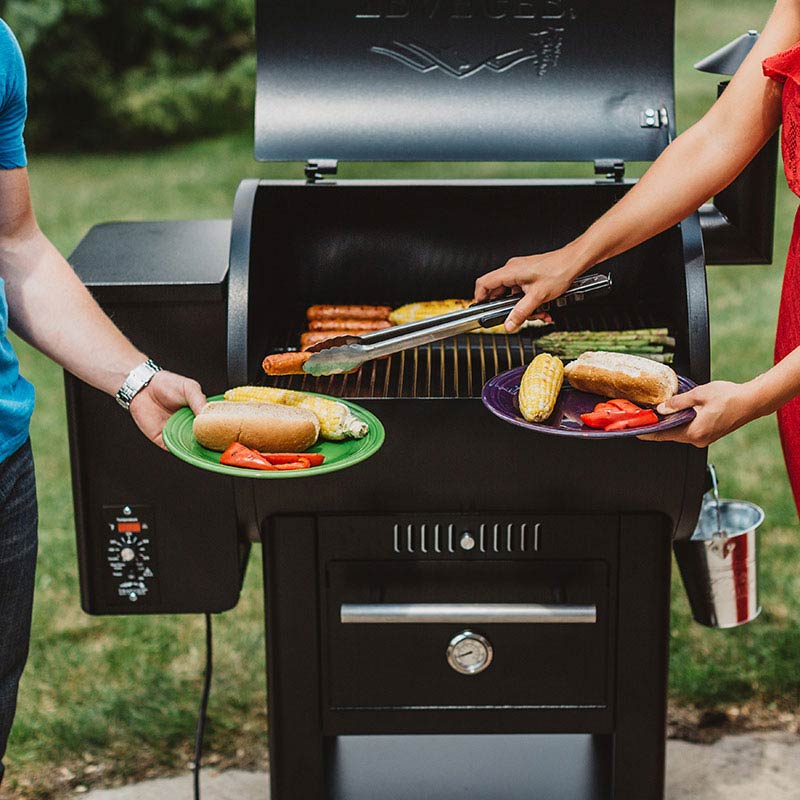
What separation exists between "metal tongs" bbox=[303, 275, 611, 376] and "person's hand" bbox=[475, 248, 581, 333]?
0.04 metres

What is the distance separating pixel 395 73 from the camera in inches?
100

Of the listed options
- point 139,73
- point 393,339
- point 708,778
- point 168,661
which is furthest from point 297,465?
point 139,73

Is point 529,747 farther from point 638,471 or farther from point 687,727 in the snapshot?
point 638,471

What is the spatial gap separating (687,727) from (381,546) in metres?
1.30

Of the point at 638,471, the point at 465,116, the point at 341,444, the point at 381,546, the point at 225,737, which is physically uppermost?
the point at 465,116

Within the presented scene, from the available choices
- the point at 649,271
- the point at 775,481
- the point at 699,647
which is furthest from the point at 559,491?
the point at 775,481

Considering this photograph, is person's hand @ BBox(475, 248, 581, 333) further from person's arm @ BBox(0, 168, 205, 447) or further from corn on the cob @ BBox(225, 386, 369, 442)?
person's arm @ BBox(0, 168, 205, 447)

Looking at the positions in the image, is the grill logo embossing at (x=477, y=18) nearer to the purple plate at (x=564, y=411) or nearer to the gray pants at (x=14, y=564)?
the purple plate at (x=564, y=411)

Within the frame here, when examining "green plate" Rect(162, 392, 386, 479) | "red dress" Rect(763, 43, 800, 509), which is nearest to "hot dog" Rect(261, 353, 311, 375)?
"green plate" Rect(162, 392, 386, 479)

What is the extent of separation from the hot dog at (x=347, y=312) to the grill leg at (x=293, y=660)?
452mm

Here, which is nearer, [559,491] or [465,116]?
[559,491]

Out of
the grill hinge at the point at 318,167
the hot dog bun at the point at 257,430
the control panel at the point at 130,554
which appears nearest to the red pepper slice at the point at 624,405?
the hot dog bun at the point at 257,430

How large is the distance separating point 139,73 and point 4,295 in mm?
9034

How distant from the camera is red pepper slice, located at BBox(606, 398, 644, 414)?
1.94 metres
